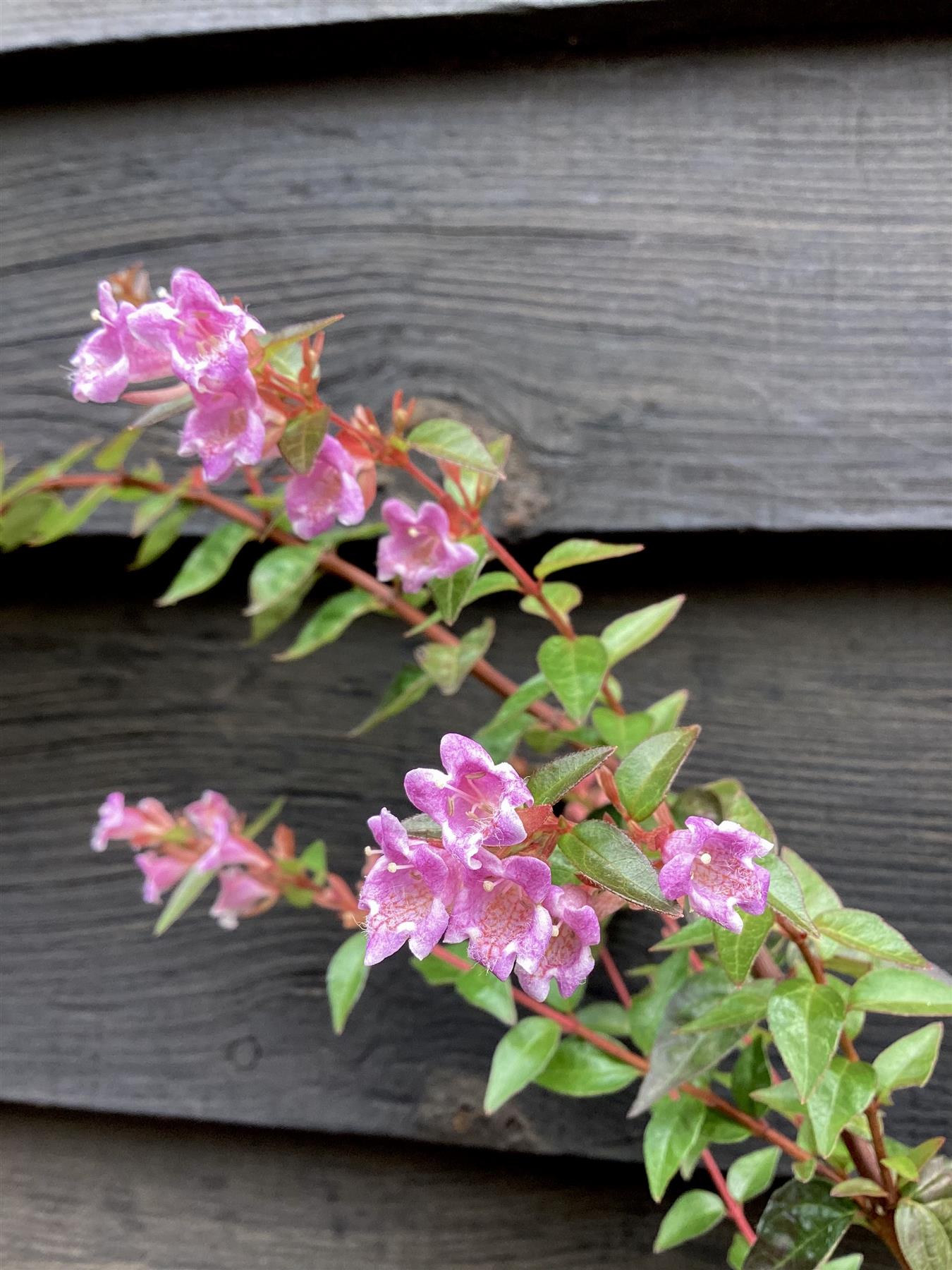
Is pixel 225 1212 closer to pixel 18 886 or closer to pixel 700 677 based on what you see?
pixel 18 886

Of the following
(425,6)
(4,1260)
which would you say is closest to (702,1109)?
(4,1260)

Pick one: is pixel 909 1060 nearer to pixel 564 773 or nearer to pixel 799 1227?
pixel 799 1227

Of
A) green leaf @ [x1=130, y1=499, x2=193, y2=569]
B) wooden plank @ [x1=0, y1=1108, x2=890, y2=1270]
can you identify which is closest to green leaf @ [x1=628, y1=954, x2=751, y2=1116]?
wooden plank @ [x1=0, y1=1108, x2=890, y2=1270]

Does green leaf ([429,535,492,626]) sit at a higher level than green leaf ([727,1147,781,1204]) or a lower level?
higher

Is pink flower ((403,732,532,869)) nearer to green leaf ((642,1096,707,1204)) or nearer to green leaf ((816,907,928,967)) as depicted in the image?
green leaf ((816,907,928,967))

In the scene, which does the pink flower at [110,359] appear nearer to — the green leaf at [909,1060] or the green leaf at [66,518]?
the green leaf at [66,518]
